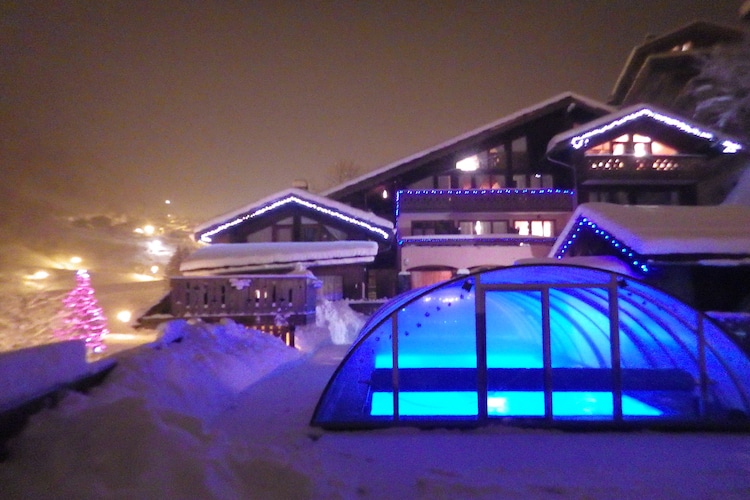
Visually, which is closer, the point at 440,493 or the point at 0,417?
the point at 0,417

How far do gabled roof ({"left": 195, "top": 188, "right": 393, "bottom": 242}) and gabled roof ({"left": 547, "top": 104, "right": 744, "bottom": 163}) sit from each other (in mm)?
9465

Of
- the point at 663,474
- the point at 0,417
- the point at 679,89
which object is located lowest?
the point at 663,474

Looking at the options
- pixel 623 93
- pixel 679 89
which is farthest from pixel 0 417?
pixel 623 93

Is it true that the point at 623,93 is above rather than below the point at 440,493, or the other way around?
above

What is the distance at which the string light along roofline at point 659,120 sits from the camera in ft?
82.3

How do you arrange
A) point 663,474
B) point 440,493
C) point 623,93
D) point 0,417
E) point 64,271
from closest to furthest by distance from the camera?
1. point 0,417
2. point 440,493
3. point 663,474
4. point 64,271
5. point 623,93

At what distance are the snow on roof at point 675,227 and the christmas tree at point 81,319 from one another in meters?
15.9

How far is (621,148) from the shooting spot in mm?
26500

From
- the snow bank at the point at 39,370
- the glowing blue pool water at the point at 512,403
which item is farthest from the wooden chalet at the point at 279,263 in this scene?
the snow bank at the point at 39,370

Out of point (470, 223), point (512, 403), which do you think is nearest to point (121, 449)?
point (512, 403)

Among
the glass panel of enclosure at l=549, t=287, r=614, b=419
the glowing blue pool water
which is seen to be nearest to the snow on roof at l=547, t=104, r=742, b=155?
the glass panel of enclosure at l=549, t=287, r=614, b=419

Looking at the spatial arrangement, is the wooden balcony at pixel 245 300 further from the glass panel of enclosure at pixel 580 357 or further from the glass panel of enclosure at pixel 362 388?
the glass panel of enclosure at pixel 580 357

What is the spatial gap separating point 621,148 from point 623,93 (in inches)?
695

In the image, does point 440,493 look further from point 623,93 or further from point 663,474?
point 623,93
